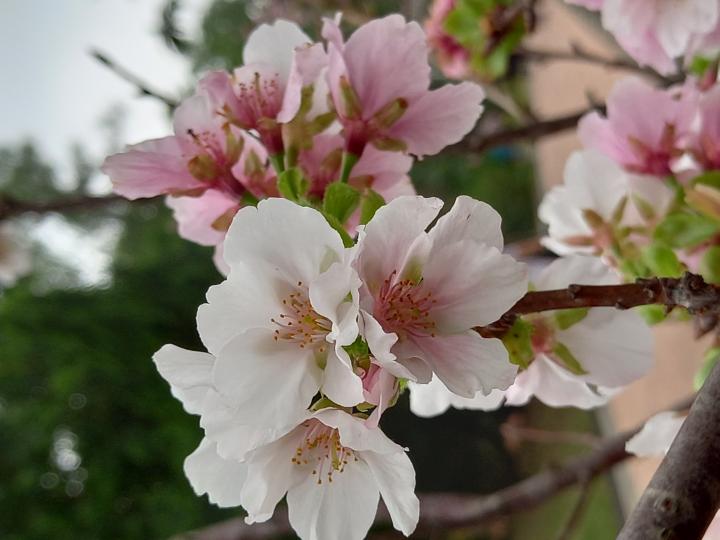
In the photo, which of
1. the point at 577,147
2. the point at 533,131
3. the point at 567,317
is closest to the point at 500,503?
the point at 533,131

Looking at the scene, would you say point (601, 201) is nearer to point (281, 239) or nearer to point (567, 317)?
point (567, 317)

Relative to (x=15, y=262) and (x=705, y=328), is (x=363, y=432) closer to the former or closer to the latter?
(x=705, y=328)

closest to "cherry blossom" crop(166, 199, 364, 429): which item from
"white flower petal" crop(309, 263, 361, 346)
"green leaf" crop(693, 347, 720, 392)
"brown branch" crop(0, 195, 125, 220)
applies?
"white flower petal" crop(309, 263, 361, 346)

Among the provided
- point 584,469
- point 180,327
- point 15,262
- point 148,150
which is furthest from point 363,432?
point 180,327

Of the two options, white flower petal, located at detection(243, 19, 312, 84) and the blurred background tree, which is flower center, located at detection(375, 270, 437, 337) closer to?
white flower petal, located at detection(243, 19, 312, 84)

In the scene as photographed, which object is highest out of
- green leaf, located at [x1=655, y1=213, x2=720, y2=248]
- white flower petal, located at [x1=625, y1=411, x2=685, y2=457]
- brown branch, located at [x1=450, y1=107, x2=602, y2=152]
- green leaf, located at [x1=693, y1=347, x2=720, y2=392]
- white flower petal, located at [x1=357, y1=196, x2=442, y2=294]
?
white flower petal, located at [x1=357, y1=196, x2=442, y2=294]

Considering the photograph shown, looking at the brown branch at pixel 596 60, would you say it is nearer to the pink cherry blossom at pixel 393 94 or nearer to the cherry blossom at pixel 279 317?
the pink cherry blossom at pixel 393 94

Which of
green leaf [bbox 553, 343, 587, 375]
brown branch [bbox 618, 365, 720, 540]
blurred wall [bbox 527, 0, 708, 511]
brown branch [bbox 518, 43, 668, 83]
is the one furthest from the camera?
blurred wall [bbox 527, 0, 708, 511]
